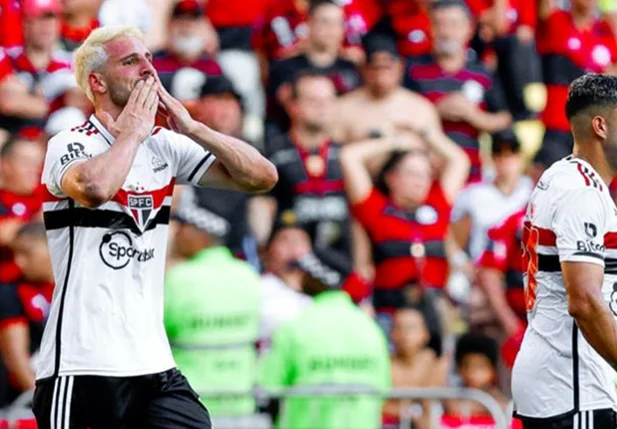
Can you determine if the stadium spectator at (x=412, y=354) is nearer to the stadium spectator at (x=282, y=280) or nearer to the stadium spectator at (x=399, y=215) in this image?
the stadium spectator at (x=399, y=215)

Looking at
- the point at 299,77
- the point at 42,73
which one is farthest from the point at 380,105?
the point at 42,73

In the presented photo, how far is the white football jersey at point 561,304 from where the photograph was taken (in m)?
6.86

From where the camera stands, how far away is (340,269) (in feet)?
37.0

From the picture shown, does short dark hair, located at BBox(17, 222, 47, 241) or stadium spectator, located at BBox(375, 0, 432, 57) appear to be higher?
stadium spectator, located at BBox(375, 0, 432, 57)

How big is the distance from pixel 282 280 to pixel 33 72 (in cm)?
286

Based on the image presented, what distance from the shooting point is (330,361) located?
1088 cm

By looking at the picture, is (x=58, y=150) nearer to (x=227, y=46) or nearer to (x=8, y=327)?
(x=8, y=327)

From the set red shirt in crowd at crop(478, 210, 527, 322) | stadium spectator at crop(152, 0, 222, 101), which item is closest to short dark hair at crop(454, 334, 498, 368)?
red shirt in crowd at crop(478, 210, 527, 322)

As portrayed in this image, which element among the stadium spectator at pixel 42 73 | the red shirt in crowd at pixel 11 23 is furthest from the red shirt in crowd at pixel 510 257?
the red shirt in crowd at pixel 11 23

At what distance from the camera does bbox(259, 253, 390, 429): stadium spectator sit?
10.9m

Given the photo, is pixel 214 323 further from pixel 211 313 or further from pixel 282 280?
pixel 282 280

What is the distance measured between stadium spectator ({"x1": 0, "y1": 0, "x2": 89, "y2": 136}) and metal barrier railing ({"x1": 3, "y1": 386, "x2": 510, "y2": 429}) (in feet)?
9.08

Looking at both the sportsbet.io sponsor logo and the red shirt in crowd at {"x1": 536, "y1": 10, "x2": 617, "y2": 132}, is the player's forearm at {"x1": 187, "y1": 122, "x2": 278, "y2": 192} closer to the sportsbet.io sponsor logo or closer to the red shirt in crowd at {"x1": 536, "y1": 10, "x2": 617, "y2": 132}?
the sportsbet.io sponsor logo

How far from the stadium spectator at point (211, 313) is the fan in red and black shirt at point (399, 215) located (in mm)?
2225
